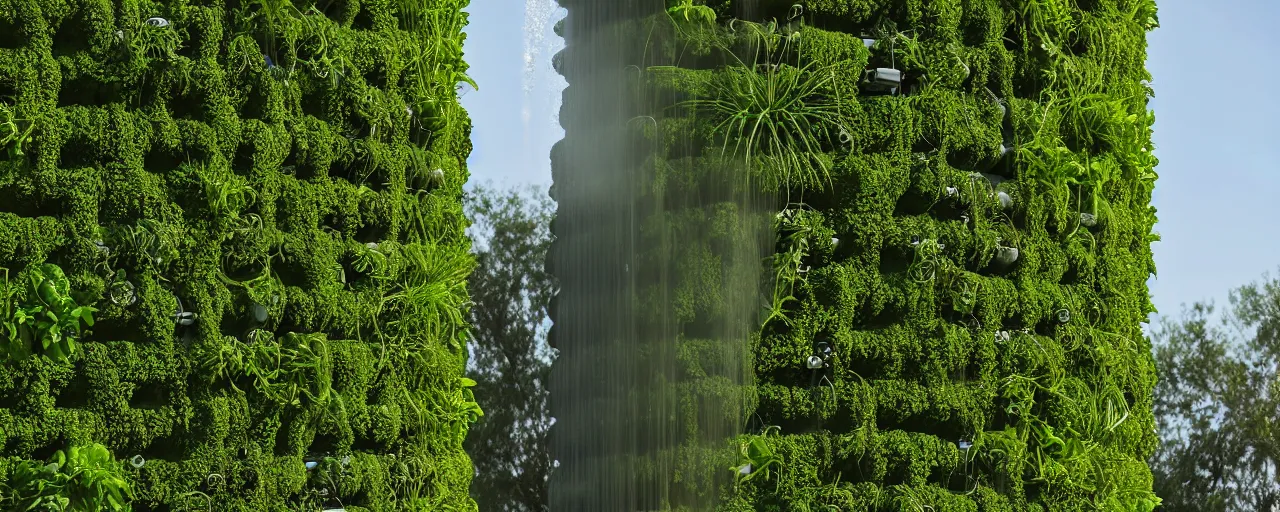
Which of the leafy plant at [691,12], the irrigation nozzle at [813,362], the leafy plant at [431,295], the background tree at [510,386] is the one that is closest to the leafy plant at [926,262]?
the irrigation nozzle at [813,362]

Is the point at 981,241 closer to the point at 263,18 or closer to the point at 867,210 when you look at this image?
the point at 867,210

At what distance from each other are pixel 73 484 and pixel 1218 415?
13596 mm

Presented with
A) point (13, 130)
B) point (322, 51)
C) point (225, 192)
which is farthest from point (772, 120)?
point (13, 130)

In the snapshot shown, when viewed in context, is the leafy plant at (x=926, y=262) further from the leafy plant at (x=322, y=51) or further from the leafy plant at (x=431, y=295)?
the leafy plant at (x=322, y=51)

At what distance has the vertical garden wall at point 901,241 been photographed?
4.84 meters

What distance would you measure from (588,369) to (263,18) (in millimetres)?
2014

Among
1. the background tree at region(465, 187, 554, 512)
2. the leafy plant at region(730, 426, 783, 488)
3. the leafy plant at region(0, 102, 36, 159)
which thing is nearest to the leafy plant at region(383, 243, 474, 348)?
the leafy plant at region(730, 426, 783, 488)

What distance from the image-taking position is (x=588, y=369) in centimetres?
538

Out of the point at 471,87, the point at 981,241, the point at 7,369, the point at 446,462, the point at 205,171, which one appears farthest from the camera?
the point at 981,241

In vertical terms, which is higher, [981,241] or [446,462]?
[981,241]

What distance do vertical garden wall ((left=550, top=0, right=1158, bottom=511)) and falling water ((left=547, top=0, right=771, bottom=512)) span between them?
2cm

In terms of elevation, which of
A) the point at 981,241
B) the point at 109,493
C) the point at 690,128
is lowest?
the point at 109,493

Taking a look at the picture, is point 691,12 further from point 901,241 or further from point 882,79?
point 901,241

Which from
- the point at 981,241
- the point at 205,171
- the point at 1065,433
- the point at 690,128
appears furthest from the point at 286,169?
the point at 1065,433
